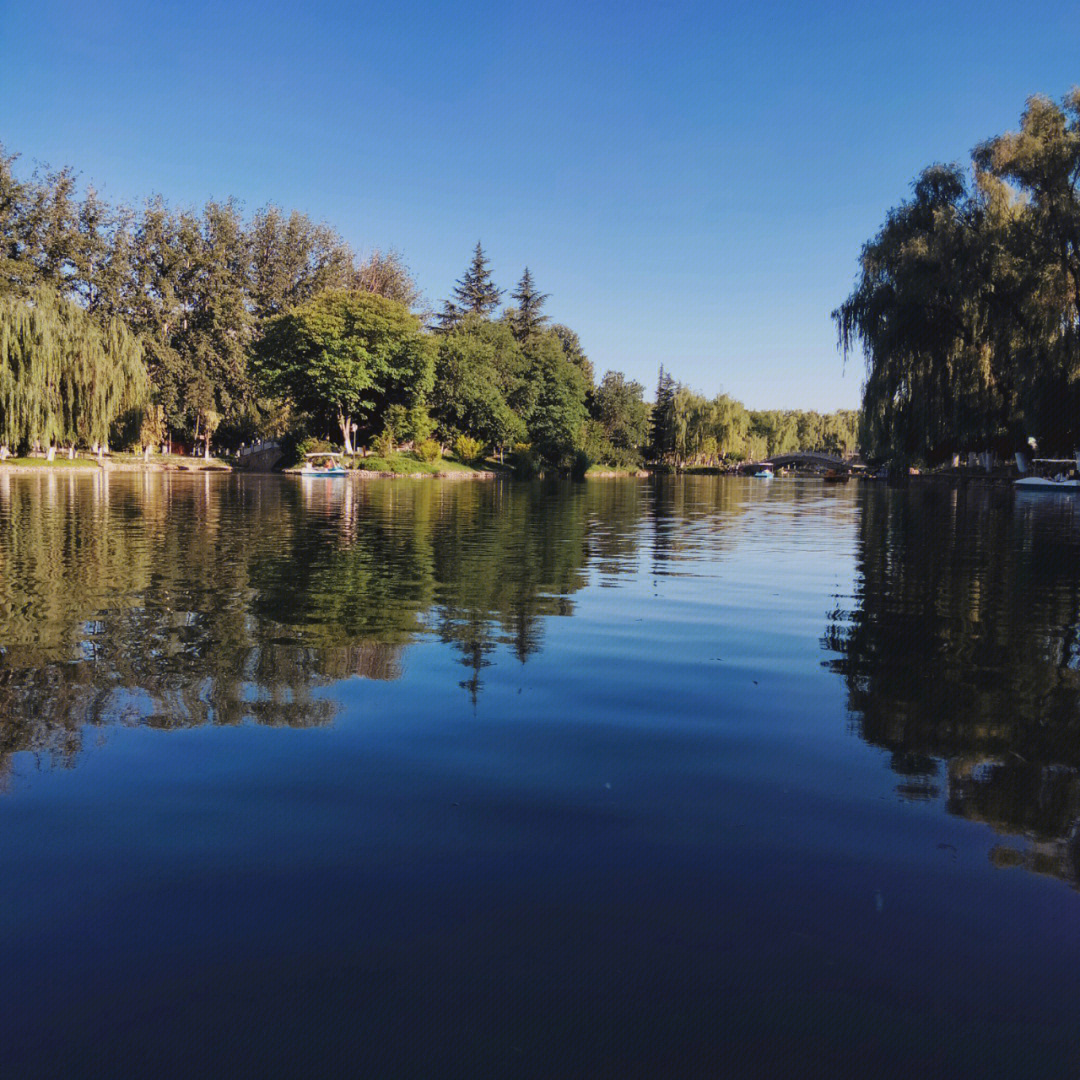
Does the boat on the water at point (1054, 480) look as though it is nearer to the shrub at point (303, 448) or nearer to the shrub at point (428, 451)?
the shrub at point (428, 451)

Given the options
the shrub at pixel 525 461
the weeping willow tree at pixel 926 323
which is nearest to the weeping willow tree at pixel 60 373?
the shrub at pixel 525 461

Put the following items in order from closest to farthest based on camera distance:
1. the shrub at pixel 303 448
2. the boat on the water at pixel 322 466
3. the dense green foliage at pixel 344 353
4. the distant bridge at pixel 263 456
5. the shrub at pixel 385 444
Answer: the boat on the water at pixel 322 466 < the dense green foliage at pixel 344 353 < the shrub at pixel 385 444 < the shrub at pixel 303 448 < the distant bridge at pixel 263 456

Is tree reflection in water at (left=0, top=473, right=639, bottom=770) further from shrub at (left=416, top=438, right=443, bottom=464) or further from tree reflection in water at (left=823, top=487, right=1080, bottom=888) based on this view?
shrub at (left=416, top=438, right=443, bottom=464)

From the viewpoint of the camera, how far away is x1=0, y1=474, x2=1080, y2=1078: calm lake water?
299cm

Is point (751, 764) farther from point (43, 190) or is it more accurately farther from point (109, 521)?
point (43, 190)

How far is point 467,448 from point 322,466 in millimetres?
14566

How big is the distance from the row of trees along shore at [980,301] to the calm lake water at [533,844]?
34.3 metres

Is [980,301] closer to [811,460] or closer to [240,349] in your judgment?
[240,349]

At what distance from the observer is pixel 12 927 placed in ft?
11.6

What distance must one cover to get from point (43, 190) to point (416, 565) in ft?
247

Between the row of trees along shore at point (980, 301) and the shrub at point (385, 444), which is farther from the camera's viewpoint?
the shrub at point (385, 444)

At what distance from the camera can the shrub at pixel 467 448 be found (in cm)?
8031

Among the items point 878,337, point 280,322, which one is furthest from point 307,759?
Answer: point 280,322

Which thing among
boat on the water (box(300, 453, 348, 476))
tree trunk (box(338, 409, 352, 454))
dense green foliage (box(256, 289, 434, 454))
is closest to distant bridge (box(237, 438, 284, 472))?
dense green foliage (box(256, 289, 434, 454))
